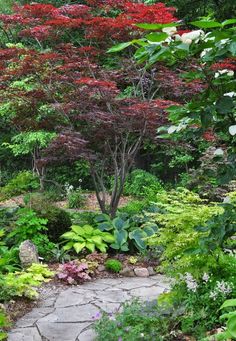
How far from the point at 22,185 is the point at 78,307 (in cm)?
730

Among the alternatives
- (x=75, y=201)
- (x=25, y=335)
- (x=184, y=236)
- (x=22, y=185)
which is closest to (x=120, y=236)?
(x=25, y=335)

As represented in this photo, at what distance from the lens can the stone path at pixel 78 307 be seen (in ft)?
10.9

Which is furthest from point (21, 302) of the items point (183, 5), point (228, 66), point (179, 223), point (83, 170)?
point (183, 5)

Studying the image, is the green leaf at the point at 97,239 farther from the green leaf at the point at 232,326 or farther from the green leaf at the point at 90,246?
the green leaf at the point at 232,326

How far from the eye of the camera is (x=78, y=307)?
3926 millimetres

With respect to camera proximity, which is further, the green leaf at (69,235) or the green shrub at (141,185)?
the green shrub at (141,185)

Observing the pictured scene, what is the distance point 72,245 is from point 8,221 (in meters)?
1.05

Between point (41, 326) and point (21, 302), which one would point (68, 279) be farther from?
point (41, 326)

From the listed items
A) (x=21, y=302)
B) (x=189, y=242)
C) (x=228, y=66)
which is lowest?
(x=21, y=302)

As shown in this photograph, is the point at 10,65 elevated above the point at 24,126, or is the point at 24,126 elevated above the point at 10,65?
the point at 10,65

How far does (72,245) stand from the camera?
5.38 meters

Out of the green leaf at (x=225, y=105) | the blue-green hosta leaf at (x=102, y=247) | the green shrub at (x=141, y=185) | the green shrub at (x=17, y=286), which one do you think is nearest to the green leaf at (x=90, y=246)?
the blue-green hosta leaf at (x=102, y=247)

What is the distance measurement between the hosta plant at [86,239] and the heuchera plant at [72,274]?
0.33 m

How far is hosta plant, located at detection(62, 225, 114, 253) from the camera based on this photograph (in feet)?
17.4
